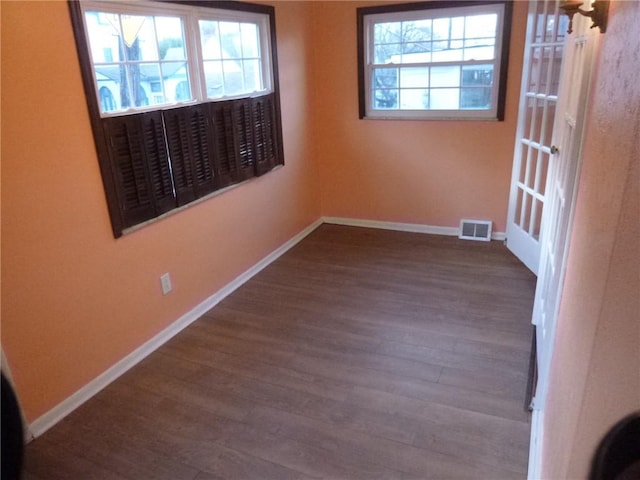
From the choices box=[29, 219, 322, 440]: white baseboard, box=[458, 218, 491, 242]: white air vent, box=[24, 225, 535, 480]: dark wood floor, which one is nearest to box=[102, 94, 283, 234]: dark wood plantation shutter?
box=[29, 219, 322, 440]: white baseboard

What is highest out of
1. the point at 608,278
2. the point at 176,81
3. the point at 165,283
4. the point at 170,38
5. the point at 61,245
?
the point at 170,38

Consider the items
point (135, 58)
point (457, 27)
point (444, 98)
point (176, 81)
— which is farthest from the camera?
point (444, 98)

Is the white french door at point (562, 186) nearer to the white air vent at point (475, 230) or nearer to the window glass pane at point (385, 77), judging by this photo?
the white air vent at point (475, 230)

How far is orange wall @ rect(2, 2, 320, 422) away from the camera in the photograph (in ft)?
6.19

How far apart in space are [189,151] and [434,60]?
7.09 feet

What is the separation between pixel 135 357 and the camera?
258 cm

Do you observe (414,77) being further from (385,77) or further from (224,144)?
(224,144)

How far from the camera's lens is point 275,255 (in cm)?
386

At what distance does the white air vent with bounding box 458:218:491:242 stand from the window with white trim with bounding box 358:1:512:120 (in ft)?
2.85

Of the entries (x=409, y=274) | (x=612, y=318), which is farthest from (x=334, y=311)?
(x=612, y=318)

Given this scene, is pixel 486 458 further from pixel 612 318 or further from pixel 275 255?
pixel 275 255

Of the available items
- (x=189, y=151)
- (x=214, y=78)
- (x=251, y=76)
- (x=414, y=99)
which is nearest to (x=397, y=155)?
(x=414, y=99)

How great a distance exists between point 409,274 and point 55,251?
2.29 metres

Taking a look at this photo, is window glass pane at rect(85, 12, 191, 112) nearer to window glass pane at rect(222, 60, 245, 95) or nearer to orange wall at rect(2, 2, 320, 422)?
orange wall at rect(2, 2, 320, 422)
